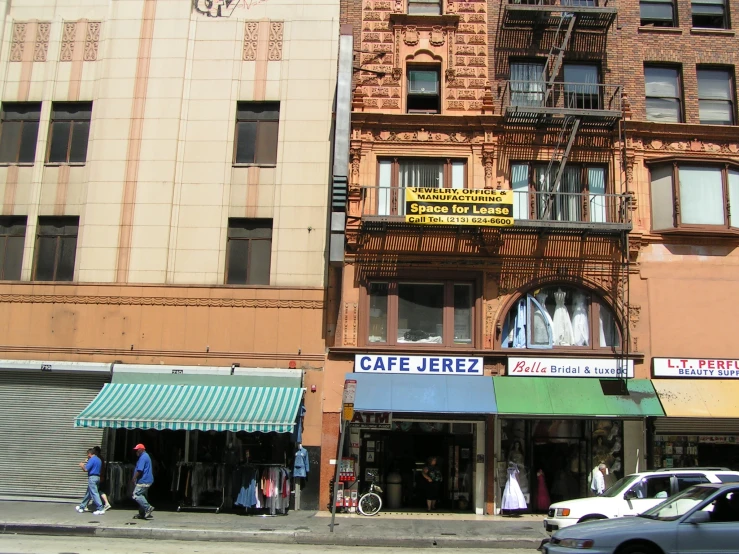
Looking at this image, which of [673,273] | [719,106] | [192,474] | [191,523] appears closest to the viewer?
[191,523]

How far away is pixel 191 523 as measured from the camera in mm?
16422

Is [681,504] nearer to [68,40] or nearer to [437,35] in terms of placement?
[437,35]

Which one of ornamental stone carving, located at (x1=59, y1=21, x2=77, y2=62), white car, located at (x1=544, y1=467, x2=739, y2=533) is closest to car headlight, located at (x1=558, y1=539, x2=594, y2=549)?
white car, located at (x1=544, y1=467, x2=739, y2=533)

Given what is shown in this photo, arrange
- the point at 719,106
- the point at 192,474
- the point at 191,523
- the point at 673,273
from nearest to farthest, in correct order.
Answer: the point at 191,523, the point at 192,474, the point at 673,273, the point at 719,106

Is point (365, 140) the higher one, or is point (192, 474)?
point (365, 140)

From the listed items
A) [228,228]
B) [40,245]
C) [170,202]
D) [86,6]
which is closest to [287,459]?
[228,228]

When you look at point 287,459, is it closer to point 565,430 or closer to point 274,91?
point 565,430

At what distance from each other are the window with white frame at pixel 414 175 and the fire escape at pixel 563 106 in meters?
2.03

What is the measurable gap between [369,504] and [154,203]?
10520mm

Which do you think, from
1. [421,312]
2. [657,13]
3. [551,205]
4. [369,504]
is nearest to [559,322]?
[551,205]

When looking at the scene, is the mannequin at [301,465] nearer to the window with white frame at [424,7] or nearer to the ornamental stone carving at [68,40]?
the window with white frame at [424,7]

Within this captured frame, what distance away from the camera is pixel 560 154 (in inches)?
822

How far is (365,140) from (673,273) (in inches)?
378

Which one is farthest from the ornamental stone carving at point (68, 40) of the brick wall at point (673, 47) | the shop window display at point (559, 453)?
the shop window display at point (559, 453)
